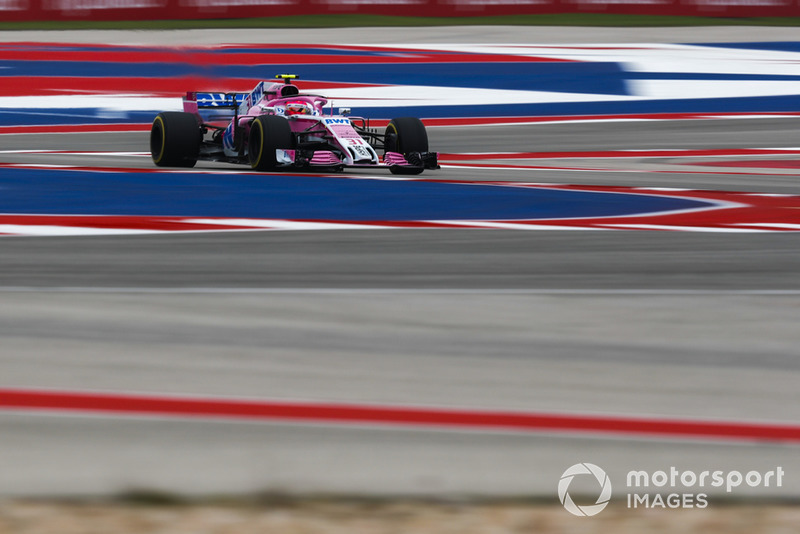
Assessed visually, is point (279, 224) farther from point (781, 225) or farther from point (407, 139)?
point (407, 139)

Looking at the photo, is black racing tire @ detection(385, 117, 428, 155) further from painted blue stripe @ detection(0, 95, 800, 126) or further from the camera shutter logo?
the camera shutter logo

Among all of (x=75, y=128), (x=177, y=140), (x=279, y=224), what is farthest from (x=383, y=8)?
(x=279, y=224)

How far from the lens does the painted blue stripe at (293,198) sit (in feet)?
29.5

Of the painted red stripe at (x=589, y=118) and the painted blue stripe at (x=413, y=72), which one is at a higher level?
the painted blue stripe at (x=413, y=72)

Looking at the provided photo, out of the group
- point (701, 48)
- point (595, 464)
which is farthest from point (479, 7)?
point (595, 464)

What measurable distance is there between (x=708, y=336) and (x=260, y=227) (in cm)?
375

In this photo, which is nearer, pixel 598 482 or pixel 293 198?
pixel 598 482

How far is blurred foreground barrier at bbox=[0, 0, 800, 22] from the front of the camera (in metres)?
26.0

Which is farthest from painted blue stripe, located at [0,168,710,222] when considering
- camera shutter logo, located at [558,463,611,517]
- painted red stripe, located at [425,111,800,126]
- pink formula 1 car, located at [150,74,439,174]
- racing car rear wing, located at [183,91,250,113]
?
painted red stripe, located at [425,111,800,126]

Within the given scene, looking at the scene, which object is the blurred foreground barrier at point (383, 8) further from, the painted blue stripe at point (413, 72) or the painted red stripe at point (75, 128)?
the painted red stripe at point (75, 128)

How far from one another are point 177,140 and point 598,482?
31.8ft

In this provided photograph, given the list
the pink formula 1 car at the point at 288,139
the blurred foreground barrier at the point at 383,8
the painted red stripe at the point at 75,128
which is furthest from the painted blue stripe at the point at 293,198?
the blurred foreground barrier at the point at 383,8
